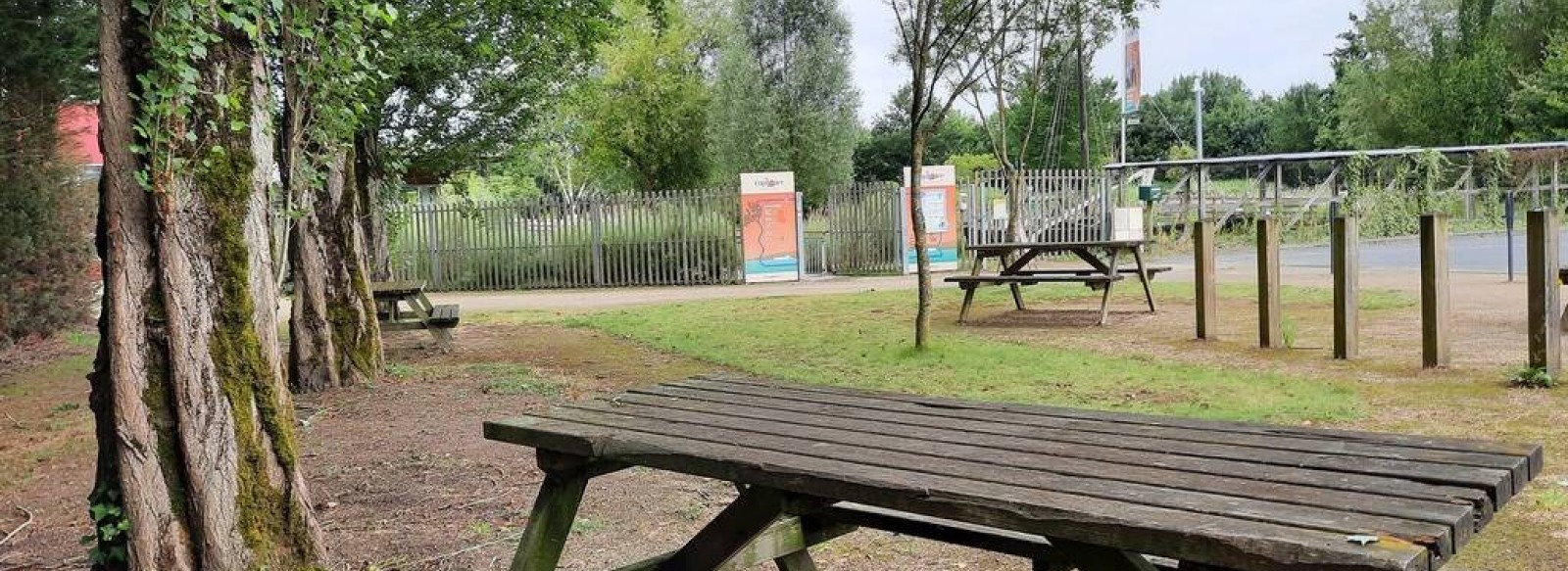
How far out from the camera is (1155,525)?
1.83m

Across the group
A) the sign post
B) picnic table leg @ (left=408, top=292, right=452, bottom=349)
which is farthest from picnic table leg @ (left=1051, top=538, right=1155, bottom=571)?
the sign post

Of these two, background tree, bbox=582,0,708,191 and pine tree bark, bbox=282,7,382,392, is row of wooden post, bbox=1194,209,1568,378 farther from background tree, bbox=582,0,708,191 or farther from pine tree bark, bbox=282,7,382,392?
background tree, bbox=582,0,708,191

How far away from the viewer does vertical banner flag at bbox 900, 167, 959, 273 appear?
22.0m

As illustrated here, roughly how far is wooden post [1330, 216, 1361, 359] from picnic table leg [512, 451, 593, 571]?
690cm

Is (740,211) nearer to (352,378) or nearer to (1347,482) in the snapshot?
(352,378)

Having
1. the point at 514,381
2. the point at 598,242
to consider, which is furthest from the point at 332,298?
A: the point at 598,242

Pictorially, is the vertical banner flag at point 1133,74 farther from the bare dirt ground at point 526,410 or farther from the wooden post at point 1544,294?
the wooden post at point 1544,294

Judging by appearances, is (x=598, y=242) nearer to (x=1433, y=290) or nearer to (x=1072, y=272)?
(x=1072, y=272)

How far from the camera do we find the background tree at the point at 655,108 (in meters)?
38.8

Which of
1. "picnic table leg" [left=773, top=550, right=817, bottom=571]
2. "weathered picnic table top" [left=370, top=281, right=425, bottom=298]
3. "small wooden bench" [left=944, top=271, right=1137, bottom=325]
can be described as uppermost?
"weathered picnic table top" [left=370, top=281, right=425, bottom=298]

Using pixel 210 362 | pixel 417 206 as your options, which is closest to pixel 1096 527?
pixel 210 362

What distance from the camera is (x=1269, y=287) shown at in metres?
9.32

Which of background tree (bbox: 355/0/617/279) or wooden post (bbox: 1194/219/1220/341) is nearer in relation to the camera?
wooden post (bbox: 1194/219/1220/341)

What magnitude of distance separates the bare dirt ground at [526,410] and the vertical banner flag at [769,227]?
9.26 meters
